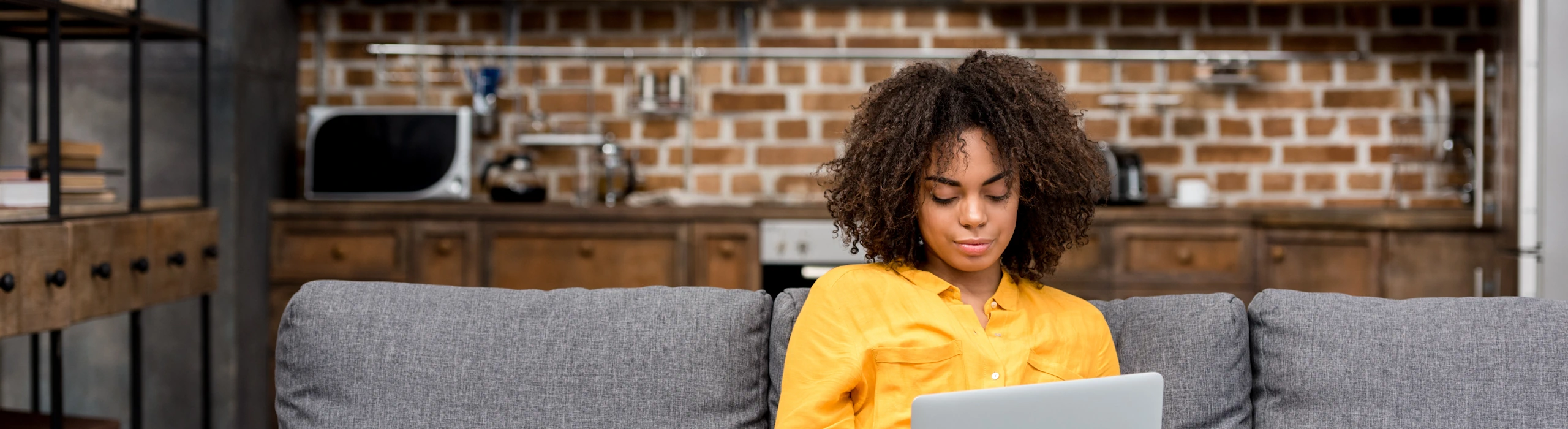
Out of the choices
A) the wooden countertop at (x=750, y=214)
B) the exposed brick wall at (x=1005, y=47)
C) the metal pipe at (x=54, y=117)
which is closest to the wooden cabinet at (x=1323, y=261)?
the wooden countertop at (x=750, y=214)

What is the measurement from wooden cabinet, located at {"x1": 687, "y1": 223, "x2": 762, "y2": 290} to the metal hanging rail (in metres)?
0.80

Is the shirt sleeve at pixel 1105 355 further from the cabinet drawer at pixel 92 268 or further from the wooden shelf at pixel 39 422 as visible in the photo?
the wooden shelf at pixel 39 422

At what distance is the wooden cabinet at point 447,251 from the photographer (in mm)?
3041

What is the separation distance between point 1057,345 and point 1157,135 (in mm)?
2616

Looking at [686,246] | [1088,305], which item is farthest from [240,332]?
[1088,305]

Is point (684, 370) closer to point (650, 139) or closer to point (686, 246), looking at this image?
point (686, 246)

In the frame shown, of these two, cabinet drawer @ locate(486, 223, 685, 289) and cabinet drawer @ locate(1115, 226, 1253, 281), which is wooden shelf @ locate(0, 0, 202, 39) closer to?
cabinet drawer @ locate(486, 223, 685, 289)

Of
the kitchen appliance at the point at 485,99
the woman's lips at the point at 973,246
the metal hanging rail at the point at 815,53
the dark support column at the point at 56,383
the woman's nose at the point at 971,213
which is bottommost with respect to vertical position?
the dark support column at the point at 56,383

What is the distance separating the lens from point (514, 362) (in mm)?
1269

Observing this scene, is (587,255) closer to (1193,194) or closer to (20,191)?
(20,191)

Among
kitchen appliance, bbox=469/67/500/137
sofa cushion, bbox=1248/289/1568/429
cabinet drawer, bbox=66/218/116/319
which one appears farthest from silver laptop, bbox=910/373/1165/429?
kitchen appliance, bbox=469/67/500/137

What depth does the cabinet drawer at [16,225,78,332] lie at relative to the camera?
5.90 ft

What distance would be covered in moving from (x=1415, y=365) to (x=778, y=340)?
0.82m

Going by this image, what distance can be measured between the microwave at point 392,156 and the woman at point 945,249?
7.73 feet
